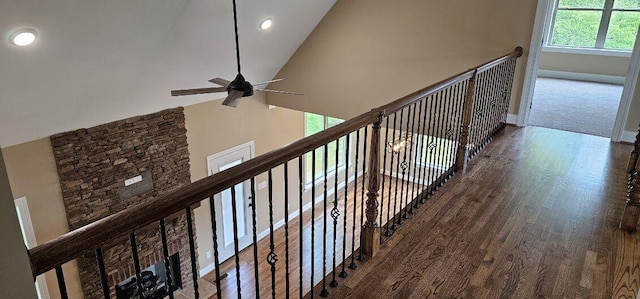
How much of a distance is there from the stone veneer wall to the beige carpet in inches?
200

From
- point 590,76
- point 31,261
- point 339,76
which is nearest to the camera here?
point 31,261

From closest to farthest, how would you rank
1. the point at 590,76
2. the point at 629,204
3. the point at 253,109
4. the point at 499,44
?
the point at 629,204 → the point at 499,44 → the point at 253,109 → the point at 590,76

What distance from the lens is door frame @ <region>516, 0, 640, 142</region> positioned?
4812mm

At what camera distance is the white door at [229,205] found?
722 cm

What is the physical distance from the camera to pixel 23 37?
360 centimetres

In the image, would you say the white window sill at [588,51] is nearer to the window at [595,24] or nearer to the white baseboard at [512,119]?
the window at [595,24]

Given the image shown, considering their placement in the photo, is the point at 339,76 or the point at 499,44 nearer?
the point at 499,44

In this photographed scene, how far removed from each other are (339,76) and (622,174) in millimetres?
4221

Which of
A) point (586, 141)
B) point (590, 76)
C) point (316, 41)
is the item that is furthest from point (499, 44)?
point (590, 76)

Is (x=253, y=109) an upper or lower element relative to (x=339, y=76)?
lower

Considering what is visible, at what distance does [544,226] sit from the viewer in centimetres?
306

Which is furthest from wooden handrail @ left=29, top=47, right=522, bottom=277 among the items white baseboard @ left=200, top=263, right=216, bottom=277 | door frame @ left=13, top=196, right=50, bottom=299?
white baseboard @ left=200, top=263, right=216, bottom=277

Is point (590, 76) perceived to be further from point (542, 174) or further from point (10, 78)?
point (10, 78)

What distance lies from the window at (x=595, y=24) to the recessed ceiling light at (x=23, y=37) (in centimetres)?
795
